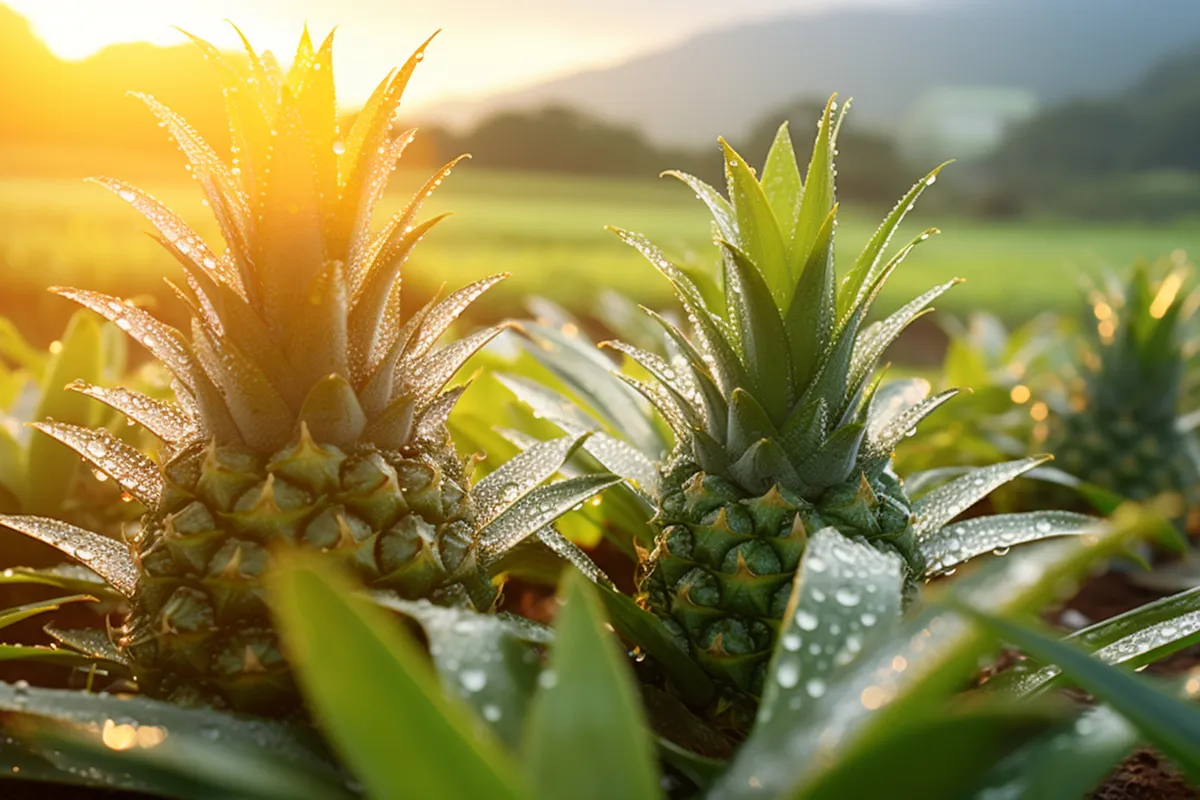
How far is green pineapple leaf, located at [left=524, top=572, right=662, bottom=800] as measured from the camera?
0.68m

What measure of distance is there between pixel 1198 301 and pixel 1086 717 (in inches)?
99.7

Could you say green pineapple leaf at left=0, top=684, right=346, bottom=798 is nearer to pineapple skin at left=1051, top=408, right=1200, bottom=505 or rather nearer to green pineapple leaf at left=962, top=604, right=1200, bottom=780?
green pineapple leaf at left=962, top=604, right=1200, bottom=780

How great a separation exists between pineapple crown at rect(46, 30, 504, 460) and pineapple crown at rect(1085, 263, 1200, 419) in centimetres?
255

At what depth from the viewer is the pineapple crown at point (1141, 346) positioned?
2.82 meters

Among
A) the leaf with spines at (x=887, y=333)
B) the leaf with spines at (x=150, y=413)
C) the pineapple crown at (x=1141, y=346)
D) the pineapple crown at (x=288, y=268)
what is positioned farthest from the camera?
the pineapple crown at (x=1141, y=346)

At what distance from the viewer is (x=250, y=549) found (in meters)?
1.04

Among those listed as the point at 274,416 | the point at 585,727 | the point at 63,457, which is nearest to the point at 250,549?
the point at 274,416

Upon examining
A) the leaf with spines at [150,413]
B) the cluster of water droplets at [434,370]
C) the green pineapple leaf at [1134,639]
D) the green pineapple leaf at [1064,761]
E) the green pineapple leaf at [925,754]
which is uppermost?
the leaf with spines at [150,413]

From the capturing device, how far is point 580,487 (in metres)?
1.26

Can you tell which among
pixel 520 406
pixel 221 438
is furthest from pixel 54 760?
pixel 520 406

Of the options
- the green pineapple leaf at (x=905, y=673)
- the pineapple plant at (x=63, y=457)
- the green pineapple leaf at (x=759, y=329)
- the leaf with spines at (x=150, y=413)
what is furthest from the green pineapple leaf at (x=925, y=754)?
the pineapple plant at (x=63, y=457)

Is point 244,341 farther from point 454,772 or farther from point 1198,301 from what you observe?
point 1198,301

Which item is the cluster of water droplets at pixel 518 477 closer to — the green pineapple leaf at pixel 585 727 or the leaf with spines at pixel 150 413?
the leaf with spines at pixel 150 413

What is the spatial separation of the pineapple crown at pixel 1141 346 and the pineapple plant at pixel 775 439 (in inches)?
68.5
